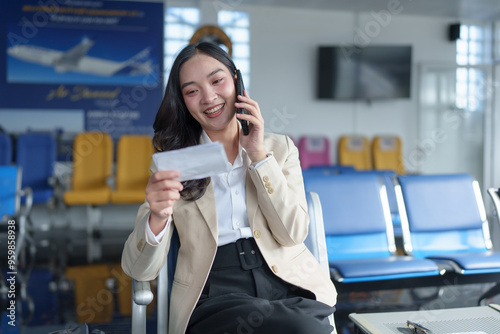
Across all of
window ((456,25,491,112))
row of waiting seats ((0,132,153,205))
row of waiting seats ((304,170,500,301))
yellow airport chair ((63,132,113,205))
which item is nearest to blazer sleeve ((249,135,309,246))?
row of waiting seats ((304,170,500,301))

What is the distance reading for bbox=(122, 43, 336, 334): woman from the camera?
1422 mm

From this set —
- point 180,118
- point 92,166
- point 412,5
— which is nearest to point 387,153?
point 412,5

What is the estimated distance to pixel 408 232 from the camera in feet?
9.17

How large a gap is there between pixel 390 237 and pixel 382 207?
0.61 feet

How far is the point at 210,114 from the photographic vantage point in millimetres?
1525

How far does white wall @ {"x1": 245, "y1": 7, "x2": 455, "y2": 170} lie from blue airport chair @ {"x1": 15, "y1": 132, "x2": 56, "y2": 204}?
3.19 m

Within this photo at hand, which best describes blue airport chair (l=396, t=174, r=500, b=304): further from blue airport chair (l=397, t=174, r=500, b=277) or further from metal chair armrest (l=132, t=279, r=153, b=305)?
metal chair armrest (l=132, t=279, r=153, b=305)

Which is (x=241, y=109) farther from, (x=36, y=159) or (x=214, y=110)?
(x=36, y=159)

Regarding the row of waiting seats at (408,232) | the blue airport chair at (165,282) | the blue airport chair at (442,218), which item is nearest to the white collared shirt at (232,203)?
the blue airport chair at (165,282)

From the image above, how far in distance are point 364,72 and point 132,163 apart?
4.07 meters

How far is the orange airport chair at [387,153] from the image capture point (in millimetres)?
7543

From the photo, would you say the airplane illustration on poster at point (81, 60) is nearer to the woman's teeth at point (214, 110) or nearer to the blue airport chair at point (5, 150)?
the blue airport chair at point (5, 150)

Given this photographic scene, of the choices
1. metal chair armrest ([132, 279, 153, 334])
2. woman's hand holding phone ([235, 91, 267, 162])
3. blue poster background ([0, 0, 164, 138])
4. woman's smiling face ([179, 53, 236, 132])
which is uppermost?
blue poster background ([0, 0, 164, 138])

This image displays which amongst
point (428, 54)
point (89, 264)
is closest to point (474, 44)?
point (428, 54)
